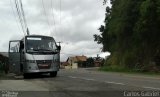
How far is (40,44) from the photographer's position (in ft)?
101

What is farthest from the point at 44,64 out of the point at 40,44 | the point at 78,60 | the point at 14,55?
the point at 78,60

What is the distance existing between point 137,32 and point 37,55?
717 inches

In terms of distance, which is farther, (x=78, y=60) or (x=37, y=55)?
(x=78, y=60)

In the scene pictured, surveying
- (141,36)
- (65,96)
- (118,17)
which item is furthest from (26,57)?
(118,17)

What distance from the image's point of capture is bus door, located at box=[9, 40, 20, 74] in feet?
106

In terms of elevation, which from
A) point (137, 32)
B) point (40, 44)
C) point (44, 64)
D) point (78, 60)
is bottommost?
point (44, 64)

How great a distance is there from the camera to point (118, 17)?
51.6m

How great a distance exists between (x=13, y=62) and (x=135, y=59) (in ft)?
77.4

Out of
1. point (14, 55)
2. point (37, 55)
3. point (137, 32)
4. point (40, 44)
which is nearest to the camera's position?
point (37, 55)

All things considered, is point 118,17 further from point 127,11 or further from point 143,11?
point 143,11

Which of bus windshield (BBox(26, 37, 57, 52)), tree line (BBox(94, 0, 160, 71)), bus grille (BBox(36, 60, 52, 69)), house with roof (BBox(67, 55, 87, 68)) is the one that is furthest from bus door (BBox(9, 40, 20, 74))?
house with roof (BBox(67, 55, 87, 68))

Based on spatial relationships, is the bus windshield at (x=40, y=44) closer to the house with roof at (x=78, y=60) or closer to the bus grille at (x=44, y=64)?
the bus grille at (x=44, y=64)

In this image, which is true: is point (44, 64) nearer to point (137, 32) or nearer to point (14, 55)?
point (14, 55)

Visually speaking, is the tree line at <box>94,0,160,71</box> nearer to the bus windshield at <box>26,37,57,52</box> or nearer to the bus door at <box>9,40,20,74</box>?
Result: the bus windshield at <box>26,37,57,52</box>
